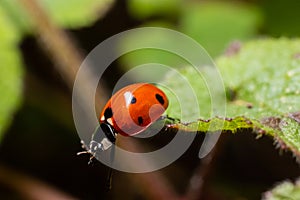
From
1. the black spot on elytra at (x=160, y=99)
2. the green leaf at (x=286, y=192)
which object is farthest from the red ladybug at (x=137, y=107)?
the green leaf at (x=286, y=192)

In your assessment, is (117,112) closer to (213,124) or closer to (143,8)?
(213,124)

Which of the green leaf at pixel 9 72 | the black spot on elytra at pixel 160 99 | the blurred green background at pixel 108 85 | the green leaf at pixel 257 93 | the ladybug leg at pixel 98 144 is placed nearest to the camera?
the green leaf at pixel 257 93

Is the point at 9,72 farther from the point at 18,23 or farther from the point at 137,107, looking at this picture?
the point at 137,107

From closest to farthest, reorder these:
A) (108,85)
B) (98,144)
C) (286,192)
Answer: (286,192)
(98,144)
(108,85)

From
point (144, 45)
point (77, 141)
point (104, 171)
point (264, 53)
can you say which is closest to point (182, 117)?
point (264, 53)

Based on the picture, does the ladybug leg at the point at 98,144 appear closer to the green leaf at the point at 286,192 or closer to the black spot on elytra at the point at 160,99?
the black spot on elytra at the point at 160,99

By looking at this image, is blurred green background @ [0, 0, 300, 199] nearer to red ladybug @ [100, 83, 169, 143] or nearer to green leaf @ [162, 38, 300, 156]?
green leaf @ [162, 38, 300, 156]

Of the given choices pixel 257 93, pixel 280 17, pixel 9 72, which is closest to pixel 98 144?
pixel 257 93
